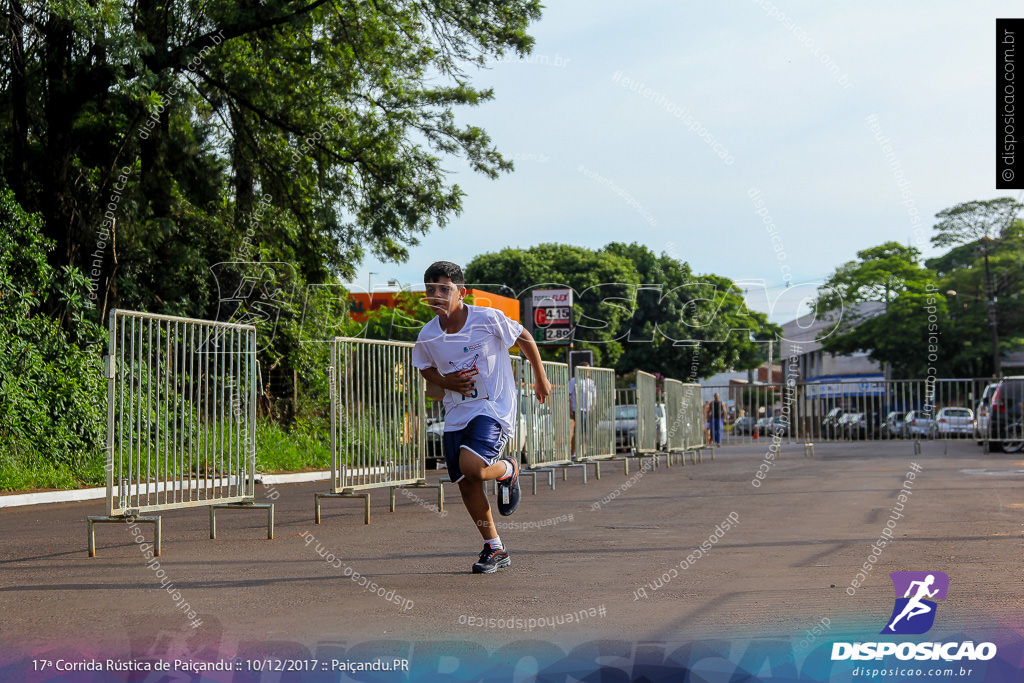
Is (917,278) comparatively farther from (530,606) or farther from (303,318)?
(530,606)

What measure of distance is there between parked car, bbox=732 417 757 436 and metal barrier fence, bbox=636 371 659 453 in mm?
11208

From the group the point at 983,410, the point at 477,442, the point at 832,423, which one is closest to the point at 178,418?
the point at 477,442

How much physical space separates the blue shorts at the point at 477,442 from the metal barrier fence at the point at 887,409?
18059 millimetres

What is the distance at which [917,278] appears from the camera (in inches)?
2044

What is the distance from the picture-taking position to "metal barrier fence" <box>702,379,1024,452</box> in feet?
75.8

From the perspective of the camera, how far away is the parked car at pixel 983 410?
2295 centimetres

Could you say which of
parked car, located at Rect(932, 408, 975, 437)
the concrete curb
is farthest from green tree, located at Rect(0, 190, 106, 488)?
parked car, located at Rect(932, 408, 975, 437)

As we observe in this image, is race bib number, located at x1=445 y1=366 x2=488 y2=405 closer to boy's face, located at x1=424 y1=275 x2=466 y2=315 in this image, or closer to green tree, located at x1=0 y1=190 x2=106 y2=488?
boy's face, located at x1=424 y1=275 x2=466 y2=315

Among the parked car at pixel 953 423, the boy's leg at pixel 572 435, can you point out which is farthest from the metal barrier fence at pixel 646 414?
the parked car at pixel 953 423

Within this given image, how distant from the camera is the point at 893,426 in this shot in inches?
991

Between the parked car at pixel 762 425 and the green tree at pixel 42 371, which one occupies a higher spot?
the green tree at pixel 42 371

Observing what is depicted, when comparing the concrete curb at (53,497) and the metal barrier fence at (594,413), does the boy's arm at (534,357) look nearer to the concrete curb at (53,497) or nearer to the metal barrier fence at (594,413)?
the concrete curb at (53,497)

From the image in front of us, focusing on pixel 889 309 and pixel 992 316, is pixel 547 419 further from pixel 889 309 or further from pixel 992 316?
pixel 889 309

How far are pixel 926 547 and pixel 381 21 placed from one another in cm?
1515
